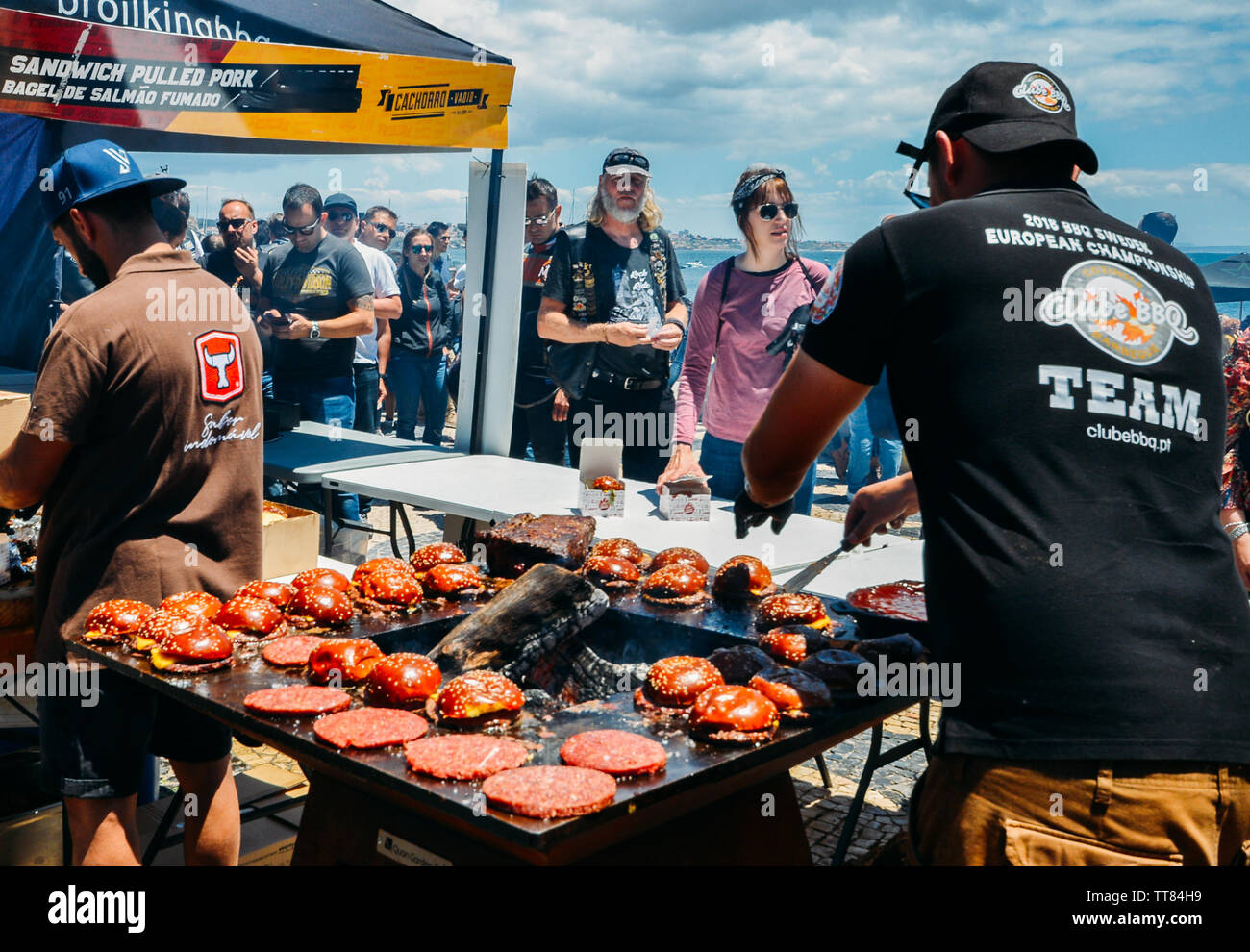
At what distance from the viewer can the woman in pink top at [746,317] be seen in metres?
5.16

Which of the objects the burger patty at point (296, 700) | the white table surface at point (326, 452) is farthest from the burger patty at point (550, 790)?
the white table surface at point (326, 452)

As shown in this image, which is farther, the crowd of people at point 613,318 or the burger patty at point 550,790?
the crowd of people at point 613,318

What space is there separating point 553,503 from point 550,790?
3030 millimetres

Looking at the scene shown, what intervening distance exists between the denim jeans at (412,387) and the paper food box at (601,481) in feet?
21.1

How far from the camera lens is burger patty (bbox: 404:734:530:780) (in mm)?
1914

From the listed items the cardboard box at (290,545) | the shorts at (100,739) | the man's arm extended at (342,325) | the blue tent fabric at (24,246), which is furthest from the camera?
the man's arm extended at (342,325)

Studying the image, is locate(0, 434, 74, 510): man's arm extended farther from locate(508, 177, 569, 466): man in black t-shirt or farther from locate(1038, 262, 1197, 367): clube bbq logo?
locate(508, 177, 569, 466): man in black t-shirt

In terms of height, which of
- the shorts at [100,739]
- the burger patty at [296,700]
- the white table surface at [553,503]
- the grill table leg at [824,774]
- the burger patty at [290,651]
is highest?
the white table surface at [553,503]

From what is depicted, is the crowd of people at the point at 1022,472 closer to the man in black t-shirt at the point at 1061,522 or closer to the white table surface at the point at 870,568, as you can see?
the man in black t-shirt at the point at 1061,522

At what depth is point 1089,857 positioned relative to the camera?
5.52 feet

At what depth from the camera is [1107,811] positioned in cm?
168

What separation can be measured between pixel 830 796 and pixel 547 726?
9.13 ft
